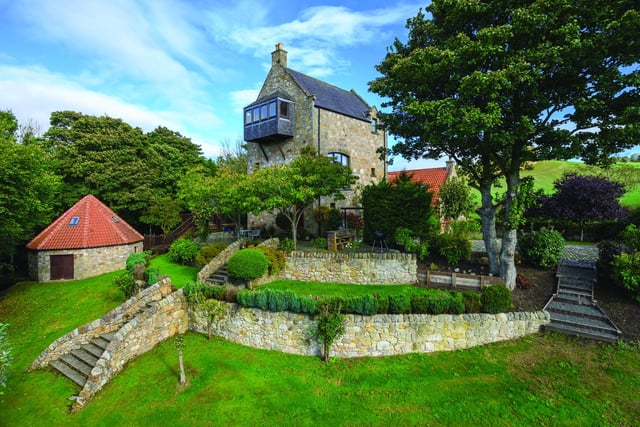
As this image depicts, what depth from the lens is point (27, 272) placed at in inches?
→ 861

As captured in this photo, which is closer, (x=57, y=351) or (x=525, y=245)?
(x=57, y=351)

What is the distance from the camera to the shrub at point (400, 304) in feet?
34.0

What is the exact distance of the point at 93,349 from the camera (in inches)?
445

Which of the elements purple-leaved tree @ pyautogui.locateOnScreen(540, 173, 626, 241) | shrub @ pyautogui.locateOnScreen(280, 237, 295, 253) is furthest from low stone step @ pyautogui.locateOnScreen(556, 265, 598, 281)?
shrub @ pyautogui.locateOnScreen(280, 237, 295, 253)

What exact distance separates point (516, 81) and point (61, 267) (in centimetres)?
2754

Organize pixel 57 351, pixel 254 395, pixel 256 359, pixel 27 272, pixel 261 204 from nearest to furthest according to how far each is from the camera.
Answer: pixel 254 395
pixel 256 359
pixel 57 351
pixel 261 204
pixel 27 272

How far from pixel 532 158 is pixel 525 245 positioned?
15.3 ft

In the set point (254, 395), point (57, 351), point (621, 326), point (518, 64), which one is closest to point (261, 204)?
point (254, 395)

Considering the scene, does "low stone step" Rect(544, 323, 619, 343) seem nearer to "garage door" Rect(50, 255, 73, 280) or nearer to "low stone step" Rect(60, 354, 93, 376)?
"low stone step" Rect(60, 354, 93, 376)

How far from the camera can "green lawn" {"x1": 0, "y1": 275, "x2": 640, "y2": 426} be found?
741 cm

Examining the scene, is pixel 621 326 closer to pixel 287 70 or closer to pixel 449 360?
pixel 449 360

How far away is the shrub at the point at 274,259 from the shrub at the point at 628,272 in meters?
14.0

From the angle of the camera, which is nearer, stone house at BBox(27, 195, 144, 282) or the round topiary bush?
the round topiary bush

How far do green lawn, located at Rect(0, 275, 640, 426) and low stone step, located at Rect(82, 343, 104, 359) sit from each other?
3.55ft
